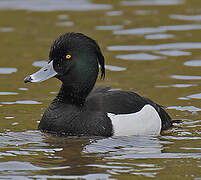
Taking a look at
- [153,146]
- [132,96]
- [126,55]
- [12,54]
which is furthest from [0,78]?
[153,146]

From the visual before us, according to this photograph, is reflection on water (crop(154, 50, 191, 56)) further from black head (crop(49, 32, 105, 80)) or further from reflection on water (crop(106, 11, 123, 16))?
black head (crop(49, 32, 105, 80))

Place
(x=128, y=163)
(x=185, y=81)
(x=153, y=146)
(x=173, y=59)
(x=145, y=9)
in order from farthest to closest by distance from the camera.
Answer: (x=145, y=9), (x=173, y=59), (x=185, y=81), (x=153, y=146), (x=128, y=163)

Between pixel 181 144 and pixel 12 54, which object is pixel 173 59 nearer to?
pixel 12 54

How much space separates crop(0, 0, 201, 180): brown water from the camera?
23.1ft

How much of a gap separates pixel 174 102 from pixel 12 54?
4.20 m

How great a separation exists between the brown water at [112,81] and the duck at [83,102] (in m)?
0.16

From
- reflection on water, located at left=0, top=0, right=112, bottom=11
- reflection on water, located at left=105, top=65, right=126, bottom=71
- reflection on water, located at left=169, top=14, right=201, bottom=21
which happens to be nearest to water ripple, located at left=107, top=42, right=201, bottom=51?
reflection on water, located at left=105, top=65, right=126, bottom=71

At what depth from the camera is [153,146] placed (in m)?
7.89

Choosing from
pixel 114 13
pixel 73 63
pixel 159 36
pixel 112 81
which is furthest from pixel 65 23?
pixel 73 63

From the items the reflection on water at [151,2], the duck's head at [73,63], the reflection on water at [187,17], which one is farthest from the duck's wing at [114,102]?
the reflection on water at [151,2]

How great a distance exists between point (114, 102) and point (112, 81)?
2884 millimetres

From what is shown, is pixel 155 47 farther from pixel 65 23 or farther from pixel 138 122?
pixel 138 122

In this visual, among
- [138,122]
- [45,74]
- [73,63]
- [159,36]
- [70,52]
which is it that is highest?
[70,52]

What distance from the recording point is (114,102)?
27.4ft
